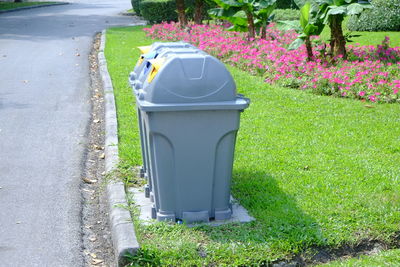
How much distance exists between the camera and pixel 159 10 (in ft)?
79.6

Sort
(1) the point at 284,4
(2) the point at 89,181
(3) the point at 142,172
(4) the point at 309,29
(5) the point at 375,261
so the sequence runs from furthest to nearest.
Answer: (1) the point at 284,4 < (4) the point at 309,29 < (2) the point at 89,181 < (3) the point at 142,172 < (5) the point at 375,261

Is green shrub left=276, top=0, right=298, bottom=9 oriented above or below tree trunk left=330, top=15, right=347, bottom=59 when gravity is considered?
below

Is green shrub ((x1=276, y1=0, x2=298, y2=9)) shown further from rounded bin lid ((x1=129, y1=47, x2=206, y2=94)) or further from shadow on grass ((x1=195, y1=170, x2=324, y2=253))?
shadow on grass ((x1=195, y1=170, x2=324, y2=253))

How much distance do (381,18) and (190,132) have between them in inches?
551

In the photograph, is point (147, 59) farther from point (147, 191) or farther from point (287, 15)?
point (287, 15)

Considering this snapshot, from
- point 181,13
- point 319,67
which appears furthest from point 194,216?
point 181,13

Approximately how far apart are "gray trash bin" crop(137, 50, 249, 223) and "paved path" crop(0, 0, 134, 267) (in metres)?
0.95

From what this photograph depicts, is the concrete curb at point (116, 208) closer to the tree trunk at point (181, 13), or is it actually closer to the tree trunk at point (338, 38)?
the tree trunk at point (338, 38)

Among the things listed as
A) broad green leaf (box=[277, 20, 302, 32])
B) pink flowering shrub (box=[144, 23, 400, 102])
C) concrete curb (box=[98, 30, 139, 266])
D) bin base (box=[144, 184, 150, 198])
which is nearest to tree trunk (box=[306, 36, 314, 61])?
pink flowering shrub (box=[144, 23, 400, 102])

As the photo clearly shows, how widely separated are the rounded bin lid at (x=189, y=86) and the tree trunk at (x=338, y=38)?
7235 millimetres

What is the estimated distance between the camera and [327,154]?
6699 mm

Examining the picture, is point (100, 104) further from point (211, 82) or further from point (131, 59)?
point (211, 82)

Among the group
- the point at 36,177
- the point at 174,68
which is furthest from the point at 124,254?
the point at 36,177

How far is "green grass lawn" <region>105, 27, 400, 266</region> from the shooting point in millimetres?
4559
